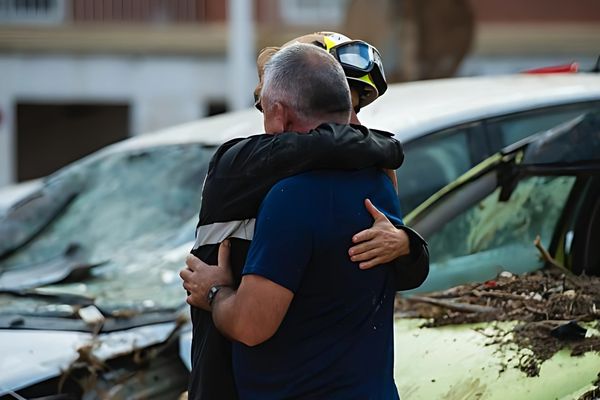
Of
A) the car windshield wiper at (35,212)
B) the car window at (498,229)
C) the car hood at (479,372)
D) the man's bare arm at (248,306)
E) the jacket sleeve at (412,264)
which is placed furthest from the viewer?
the car windshield wiper at (35,212)

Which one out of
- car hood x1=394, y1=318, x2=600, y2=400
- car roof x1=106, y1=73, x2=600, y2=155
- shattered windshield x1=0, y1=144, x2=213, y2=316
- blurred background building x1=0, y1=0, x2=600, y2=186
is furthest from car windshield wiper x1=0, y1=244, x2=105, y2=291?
blurred background building x1=0, y1=0, x2=600, y2=186

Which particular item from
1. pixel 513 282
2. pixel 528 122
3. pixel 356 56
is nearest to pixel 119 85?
pixel 528 122

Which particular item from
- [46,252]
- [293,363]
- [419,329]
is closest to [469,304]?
[419,329]

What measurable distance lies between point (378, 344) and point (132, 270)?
200 centimetres

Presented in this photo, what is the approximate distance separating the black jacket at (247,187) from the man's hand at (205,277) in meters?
0.02

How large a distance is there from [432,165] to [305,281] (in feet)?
6.58

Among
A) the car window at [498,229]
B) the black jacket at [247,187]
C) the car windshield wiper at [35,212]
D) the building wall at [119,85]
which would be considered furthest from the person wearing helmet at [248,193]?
the building wall at [119,85]

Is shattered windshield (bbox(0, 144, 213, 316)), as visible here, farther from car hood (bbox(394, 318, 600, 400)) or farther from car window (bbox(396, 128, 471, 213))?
car hood (bbox(394, 318, 600, 400))

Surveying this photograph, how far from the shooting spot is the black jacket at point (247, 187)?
7.43ft

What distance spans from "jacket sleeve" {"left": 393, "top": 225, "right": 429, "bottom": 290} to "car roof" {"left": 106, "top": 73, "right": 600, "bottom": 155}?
1.64 m

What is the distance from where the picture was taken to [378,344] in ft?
7.69

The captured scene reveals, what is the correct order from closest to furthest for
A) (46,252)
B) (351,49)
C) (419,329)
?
(351,49), (419,329), (46,252)

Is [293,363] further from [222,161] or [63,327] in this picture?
[63,327]

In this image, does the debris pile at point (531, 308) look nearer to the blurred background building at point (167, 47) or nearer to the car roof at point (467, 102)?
the car roof at point (467, 102)
